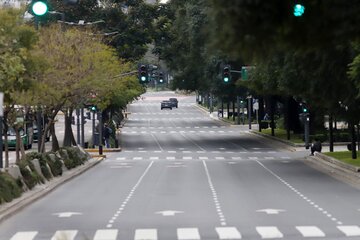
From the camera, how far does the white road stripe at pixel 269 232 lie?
59.5ft

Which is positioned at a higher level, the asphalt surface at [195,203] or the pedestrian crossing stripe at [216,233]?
the pedestrian crossing stripe at [216,233]

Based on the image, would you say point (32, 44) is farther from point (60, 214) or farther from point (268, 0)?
point (268, 0)

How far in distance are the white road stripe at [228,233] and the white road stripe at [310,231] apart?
136 centimetres

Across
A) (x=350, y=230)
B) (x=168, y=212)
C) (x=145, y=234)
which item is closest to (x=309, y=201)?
(x=168, y=212)

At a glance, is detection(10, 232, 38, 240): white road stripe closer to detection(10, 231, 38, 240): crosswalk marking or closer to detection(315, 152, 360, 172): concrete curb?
detection(10, 231, 38, 240): crosswalk marking

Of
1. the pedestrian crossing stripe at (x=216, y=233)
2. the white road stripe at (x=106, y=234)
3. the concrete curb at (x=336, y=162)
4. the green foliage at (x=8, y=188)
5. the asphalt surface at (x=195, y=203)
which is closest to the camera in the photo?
the pedestrian crossing stripe at (x=216, y=233)

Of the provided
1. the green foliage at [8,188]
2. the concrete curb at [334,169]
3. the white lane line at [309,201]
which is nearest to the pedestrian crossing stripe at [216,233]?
the white lane line at [309,201]

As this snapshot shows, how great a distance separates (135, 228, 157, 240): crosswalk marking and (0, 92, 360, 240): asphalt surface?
0.04m

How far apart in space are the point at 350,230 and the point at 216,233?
2.88 metres

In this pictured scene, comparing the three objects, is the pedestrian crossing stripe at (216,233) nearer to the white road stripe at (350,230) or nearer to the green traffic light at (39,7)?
the white road stripe at (350,230)

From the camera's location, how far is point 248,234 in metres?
18.6

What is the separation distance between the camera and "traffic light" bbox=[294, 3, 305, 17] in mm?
7438

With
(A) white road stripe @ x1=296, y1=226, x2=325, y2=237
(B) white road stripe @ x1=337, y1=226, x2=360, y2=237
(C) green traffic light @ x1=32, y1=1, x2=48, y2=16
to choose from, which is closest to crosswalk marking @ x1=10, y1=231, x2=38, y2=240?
(C) green traffic light @ x1=32, y1=1, x2=48, y2=16

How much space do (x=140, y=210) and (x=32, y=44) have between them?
857 cm
